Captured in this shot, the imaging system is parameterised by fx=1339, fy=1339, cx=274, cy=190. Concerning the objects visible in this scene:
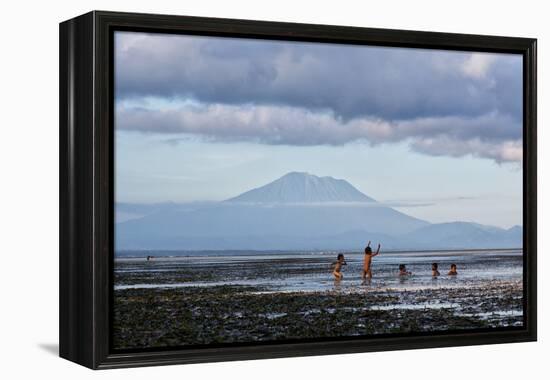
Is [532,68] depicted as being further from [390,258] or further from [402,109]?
[390,258]

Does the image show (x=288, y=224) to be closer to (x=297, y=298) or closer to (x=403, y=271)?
(x=297, y=298)

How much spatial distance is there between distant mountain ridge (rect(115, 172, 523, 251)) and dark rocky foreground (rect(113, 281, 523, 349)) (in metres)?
0.44

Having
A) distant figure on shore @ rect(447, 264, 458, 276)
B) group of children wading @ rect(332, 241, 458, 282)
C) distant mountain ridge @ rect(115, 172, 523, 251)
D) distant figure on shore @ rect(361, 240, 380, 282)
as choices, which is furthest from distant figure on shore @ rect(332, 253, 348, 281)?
distant figure on shore @ rect(447, 264, 458, 276)

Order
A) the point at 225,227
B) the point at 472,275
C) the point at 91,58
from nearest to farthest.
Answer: the point at 91,58 < the point at 225,227 < the point at 472,275

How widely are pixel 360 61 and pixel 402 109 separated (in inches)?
27.2

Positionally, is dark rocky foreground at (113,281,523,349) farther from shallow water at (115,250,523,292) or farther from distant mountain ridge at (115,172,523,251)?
distant mountain ridge at (115,172,523,251)

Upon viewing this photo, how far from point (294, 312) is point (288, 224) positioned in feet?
2.75

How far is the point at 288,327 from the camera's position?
12516 millimetres

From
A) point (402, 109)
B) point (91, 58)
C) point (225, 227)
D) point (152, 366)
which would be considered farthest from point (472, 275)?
point (91, 58)

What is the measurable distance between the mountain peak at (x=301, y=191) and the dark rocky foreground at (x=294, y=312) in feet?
2.83

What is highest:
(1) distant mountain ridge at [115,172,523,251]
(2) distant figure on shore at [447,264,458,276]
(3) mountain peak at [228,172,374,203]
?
(3) mountain peak at [228,172,374,203]

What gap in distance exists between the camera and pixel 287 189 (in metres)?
12.6

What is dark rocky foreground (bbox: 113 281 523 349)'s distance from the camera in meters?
12.0

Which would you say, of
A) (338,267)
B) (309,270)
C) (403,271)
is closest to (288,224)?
(309,270)
